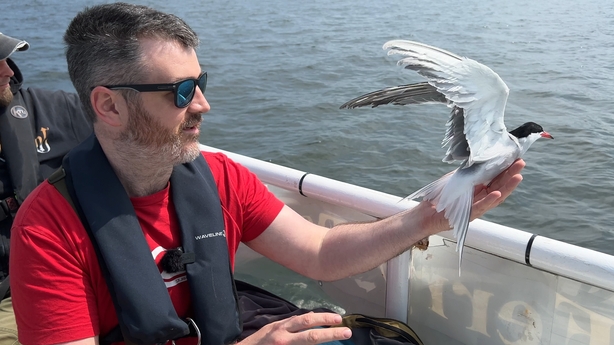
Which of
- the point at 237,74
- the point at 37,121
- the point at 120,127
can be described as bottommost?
the point at 237,74

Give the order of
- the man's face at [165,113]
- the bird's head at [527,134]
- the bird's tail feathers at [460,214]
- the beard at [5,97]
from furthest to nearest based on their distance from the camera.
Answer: the beard at [5,97], the bird's head at [527,134], the bird's tail feathers at [460,214], the man's face at [165,113]

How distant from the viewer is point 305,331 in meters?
1.81

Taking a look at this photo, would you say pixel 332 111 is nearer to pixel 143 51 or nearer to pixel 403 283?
pixel 403 283

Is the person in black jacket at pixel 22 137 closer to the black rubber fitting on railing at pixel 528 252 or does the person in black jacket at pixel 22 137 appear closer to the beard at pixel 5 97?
the beard at pixel 5 97

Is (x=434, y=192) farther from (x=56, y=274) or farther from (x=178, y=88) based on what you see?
(x=56, y=274)

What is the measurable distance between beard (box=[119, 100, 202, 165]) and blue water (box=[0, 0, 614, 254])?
16.0ft

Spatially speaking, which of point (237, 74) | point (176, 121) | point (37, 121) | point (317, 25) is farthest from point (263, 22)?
point (176, 121)

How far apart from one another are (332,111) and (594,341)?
674cm

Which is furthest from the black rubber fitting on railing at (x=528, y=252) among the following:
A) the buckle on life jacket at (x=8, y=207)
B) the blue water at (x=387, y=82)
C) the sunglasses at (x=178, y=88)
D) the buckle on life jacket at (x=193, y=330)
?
the blue water at (x=387, y=82)

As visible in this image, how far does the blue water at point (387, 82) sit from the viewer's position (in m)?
6.83

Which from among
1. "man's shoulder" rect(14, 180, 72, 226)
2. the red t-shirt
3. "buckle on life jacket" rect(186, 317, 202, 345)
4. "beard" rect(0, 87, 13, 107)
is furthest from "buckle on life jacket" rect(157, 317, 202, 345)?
"beard" rect(0, 87, 13, 107)

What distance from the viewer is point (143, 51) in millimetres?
1830

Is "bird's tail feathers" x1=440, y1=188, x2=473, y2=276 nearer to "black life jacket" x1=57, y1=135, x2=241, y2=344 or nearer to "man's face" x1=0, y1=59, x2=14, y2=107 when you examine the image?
"black life jacket" x1=57, y1=135, x2=241, y2=344

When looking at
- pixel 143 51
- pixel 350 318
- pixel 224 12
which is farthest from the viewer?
pixel 224 12
